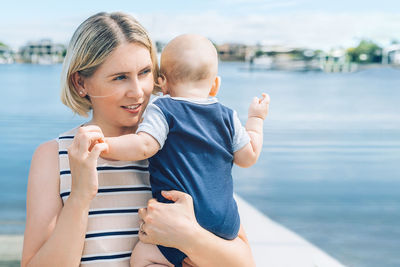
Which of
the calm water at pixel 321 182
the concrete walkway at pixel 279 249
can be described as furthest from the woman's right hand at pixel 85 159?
the calm water at pixel 321 182

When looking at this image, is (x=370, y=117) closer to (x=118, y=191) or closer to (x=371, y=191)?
(x=371, y=191)

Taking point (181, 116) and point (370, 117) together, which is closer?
point (181, 116)

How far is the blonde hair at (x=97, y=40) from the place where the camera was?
1.54m

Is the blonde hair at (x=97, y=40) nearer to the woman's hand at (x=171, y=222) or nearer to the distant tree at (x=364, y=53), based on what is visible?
the woman's hand at (x=171, y=222)

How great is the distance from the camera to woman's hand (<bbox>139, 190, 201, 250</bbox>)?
1.47 meters

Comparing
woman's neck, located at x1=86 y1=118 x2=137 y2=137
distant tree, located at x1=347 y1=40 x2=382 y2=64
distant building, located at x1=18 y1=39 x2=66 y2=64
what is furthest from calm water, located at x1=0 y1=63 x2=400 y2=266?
distant tree, located at x1=347 y1=40 x2=382 y2=64

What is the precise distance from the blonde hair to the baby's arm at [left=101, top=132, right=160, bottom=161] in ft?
0.80

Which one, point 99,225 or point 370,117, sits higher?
point 99,225

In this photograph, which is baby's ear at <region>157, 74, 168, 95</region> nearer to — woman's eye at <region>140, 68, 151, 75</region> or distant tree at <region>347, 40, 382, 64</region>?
woman's eye at <region>140, 68, 151, 75</region>

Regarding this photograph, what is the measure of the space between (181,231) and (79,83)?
55 centimetres

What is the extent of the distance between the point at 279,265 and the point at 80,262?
90cm

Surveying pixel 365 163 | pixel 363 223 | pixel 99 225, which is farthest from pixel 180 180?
pixel 365 163

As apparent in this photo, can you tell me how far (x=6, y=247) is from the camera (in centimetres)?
348

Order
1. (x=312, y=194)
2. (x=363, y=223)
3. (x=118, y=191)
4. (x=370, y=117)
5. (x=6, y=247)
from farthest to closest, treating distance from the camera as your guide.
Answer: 1. (x=370, y=117)
2. (x=312, y=194)
3. (x=363, y=223)
4. (x=6, y=247)
5. (x=118, y=191)
